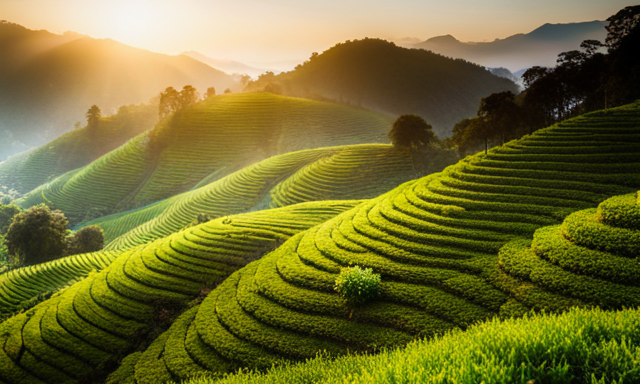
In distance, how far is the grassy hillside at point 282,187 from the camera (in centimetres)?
4184

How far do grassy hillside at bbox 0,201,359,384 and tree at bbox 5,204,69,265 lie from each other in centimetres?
1896

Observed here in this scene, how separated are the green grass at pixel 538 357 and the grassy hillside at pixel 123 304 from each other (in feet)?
47.7

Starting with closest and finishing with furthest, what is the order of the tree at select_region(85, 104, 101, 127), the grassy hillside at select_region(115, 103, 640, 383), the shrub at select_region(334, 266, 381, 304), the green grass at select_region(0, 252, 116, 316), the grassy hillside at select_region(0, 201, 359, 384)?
the grassy hillside at select_region(115, 103, 640, 383) → the shrub at select_region(334, 266, 381, 304) → the grassy hillside at select_region(0, 201, 359, 384) → the green grass at select_region(0, 252, 116, 316) → the tree at select_region(85, 104, 101, 127)

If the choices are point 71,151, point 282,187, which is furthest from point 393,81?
point 71,151

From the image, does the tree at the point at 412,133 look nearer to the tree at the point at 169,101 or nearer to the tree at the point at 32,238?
the tree at the point at 32,238

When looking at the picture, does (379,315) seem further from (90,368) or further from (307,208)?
(307,208)

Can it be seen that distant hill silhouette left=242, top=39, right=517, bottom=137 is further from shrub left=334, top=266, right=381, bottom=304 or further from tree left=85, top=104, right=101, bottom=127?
shrub left=334, top=266, right=381, bottom=304

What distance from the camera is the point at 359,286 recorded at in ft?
36.7

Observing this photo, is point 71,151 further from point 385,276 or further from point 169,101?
point 385,276

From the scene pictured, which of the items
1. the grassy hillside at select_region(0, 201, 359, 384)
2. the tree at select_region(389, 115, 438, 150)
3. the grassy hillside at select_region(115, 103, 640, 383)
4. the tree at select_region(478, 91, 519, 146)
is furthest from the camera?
the tree at select_region(389, 115, 438, 150)

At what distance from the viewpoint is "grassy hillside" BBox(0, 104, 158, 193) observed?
92.9m

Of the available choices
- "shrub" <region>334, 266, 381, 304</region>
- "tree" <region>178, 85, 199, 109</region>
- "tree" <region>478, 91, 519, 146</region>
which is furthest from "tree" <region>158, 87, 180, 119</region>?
"shrub" <region>334, 266, 381, 304</region>

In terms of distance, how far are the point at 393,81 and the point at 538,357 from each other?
144485 millimetres

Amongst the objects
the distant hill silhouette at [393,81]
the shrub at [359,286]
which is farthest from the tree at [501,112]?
the distant hill silhouette at [393,81]
